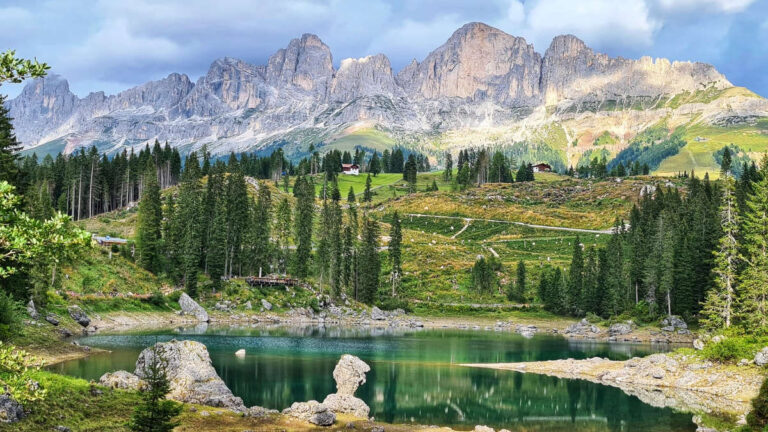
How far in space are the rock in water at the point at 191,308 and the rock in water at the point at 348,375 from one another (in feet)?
168

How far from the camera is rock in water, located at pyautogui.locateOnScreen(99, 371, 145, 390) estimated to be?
107 ft

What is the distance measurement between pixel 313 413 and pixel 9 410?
14.9 m

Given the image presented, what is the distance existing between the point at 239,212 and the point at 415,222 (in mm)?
82644

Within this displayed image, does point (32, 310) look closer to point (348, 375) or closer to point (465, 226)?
point (348, 375)

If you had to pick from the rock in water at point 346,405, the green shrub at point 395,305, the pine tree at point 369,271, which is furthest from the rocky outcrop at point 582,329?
the rock in water at point 346,405

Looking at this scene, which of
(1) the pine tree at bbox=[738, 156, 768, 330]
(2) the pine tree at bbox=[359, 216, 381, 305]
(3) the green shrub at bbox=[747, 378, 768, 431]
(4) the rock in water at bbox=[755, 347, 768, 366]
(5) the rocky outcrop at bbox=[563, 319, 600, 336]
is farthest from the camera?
(2) the pine tree at bbox=[359, 216, 381, 305]

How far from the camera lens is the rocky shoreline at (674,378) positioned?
4312 cm

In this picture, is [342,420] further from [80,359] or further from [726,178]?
[726,178]

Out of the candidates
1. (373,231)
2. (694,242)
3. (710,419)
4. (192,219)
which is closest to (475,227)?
(373,231)

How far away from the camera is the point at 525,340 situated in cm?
8481

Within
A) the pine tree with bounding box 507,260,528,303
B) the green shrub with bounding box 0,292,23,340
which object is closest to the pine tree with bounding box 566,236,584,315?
the pine tree with bounding box 507,260,528,303

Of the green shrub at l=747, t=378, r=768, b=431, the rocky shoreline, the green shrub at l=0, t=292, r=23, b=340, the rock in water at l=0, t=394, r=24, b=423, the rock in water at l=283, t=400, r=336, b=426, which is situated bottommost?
the rocky shoreline

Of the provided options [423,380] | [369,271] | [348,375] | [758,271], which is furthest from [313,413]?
[369,271]

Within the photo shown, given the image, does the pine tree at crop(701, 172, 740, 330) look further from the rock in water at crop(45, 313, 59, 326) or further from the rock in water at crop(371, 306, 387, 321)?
the rock in water at crop(45, 313, 59, 326)
